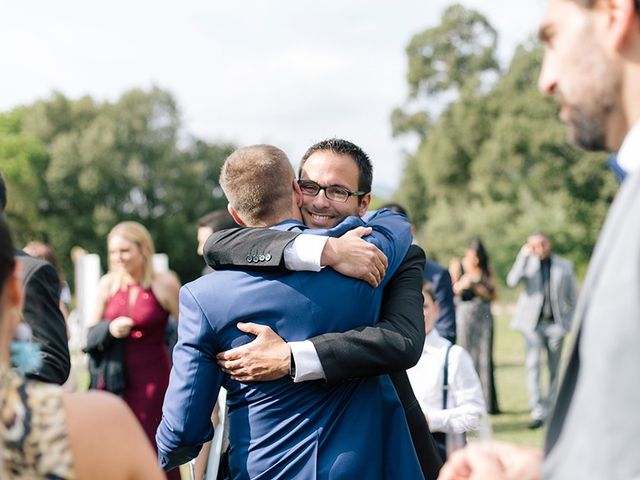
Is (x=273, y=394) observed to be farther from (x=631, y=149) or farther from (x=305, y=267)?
(x=631, y=149)

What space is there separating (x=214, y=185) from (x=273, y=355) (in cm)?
6434

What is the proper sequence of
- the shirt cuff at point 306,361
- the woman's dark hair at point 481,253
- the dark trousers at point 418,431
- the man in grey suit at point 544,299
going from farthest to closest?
the woman's dark hair at point 481,253, the man in grey suit at point 544,299, the dark trousers at point 418,431, the shirt cuff at point 306,361

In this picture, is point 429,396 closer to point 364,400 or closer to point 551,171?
point 364,400

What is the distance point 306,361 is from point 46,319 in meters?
1.50

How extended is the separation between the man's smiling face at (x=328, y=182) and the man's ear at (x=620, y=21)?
2.05 m

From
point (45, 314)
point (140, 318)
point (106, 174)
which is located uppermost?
point (45, 314)

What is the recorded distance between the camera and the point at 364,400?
334cm

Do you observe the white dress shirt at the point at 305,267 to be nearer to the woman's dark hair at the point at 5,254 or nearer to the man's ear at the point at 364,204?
the man's ear at the point at 364,204

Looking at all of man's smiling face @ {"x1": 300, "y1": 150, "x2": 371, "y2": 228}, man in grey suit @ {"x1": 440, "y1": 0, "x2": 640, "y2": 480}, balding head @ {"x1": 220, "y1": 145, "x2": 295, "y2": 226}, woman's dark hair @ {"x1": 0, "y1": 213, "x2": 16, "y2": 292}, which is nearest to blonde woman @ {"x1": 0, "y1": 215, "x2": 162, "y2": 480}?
woman's dark hair @ {"x1": 0, "y1": 213, "x2": 16, "y2": 292}

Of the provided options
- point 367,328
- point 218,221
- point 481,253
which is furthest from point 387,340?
point 481,253

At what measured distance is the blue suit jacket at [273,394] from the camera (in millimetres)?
3225

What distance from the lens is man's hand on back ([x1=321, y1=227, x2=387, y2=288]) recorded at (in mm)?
3230

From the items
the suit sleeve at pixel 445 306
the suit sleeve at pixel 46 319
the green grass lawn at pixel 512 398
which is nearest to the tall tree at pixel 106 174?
the green grass lawn at pixel 512 398

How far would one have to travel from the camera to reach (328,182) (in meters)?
3.80
